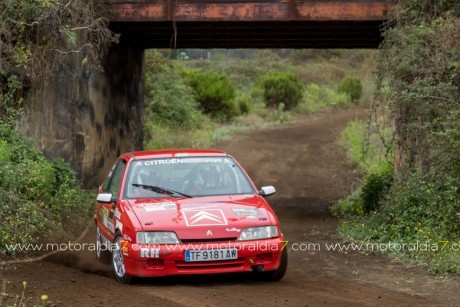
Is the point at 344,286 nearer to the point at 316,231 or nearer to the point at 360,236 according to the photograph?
the point at 360,236

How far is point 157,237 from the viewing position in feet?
30.1

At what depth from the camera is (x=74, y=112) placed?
16.1m

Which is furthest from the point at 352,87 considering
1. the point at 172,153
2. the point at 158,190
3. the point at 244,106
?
the point at 158,190

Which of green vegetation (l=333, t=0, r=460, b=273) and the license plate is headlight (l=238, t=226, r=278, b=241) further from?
green vegetation (l=333, t=0, r=460, b=273)


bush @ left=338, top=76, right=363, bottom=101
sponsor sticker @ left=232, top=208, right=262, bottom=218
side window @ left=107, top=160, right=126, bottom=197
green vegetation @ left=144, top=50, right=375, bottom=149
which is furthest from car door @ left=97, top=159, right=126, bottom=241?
bush @ left=338, top=76, right=363, bottom=101

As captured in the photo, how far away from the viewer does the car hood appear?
9164mm

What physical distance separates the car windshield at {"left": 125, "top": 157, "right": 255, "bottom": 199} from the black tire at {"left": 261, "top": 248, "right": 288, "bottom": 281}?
47.9 inches

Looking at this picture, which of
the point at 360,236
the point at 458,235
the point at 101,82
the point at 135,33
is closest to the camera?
the point at 458,235

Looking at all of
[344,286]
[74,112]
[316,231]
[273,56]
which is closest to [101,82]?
[74,112]

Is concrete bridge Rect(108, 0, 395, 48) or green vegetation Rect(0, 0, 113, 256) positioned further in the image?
concrete bridge Rect(108, 0, 395, 48)

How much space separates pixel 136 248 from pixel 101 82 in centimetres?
874

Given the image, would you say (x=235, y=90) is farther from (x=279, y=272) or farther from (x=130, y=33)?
(x=279, y=272)

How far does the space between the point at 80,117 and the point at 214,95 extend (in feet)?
62.6

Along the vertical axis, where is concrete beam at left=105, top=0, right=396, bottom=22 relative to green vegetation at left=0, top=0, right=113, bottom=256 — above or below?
above
